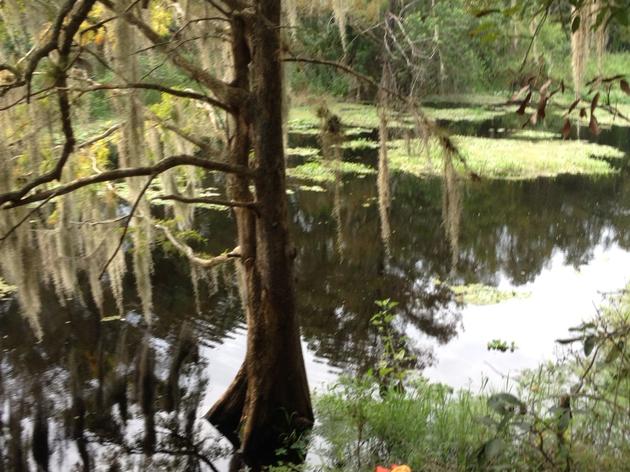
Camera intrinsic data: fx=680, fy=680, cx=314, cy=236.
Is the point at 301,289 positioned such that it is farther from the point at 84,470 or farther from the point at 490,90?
the point at 490,90

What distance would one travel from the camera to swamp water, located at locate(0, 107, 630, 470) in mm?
4973

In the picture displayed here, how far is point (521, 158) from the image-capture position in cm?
1375

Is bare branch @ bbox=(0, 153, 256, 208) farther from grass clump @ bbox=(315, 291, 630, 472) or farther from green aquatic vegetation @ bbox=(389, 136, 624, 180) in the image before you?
green aquatic vegetation @ bbox=(389, 136, 624, 180)

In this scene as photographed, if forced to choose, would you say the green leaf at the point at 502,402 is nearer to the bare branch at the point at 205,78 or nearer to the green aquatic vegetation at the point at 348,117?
the bare branch at the point at 205,78

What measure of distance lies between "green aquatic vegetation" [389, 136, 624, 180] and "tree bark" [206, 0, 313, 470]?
8.13 m

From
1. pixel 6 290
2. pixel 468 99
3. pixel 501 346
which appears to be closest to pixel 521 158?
pixel 501 346

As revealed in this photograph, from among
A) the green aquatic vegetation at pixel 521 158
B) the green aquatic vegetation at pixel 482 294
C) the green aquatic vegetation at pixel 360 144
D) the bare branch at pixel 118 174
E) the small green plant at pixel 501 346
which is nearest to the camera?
the bare branch at pixel 118 174

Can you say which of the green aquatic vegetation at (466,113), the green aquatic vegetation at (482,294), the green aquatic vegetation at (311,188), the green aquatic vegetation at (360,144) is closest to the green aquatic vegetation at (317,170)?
the green aquatic vegetation at (311,188)

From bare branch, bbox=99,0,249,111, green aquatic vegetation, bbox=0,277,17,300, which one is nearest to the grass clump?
bare branch, bbox=99,0,249,111

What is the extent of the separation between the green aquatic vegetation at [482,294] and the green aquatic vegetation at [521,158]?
Result: 457 centimetres

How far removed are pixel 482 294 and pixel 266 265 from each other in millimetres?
3979

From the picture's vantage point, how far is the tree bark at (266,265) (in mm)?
3781

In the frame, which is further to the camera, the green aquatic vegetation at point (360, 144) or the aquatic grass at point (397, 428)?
the green aquatic vegetation at point (360, 144)

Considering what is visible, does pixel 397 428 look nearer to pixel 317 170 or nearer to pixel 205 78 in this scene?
pixel 205 78
